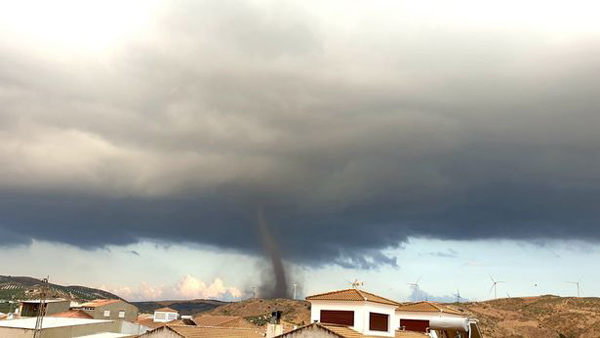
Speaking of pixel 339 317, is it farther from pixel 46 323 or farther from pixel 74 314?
pixel 74 314

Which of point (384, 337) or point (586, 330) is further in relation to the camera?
point (586, 330)

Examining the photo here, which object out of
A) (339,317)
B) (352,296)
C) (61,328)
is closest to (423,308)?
(352,296)

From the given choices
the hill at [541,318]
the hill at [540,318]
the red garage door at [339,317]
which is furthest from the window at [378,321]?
the hill at [541,318]

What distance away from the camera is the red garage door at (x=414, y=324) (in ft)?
267

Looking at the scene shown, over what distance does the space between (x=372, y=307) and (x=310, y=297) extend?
8084 mm

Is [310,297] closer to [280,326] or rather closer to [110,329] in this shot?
[280,326]

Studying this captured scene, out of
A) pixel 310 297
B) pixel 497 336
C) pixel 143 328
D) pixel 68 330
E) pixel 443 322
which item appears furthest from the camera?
pixel 497 336

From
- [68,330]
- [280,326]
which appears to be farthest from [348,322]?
[68,330]

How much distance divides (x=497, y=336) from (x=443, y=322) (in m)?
106

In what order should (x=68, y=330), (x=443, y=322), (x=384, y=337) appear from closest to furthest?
→ (x=443, y=322)
(x=384, y=337)
(x=68, y=330)

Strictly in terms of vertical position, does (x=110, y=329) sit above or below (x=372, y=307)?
below

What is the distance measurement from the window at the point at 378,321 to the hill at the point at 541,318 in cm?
7867

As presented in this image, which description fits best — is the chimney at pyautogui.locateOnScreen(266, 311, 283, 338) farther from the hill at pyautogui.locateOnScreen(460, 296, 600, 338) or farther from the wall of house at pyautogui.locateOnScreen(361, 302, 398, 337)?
the hill at pyautogui.locateOnScreen(460, 296, 600, 338)

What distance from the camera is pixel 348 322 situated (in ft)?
215
